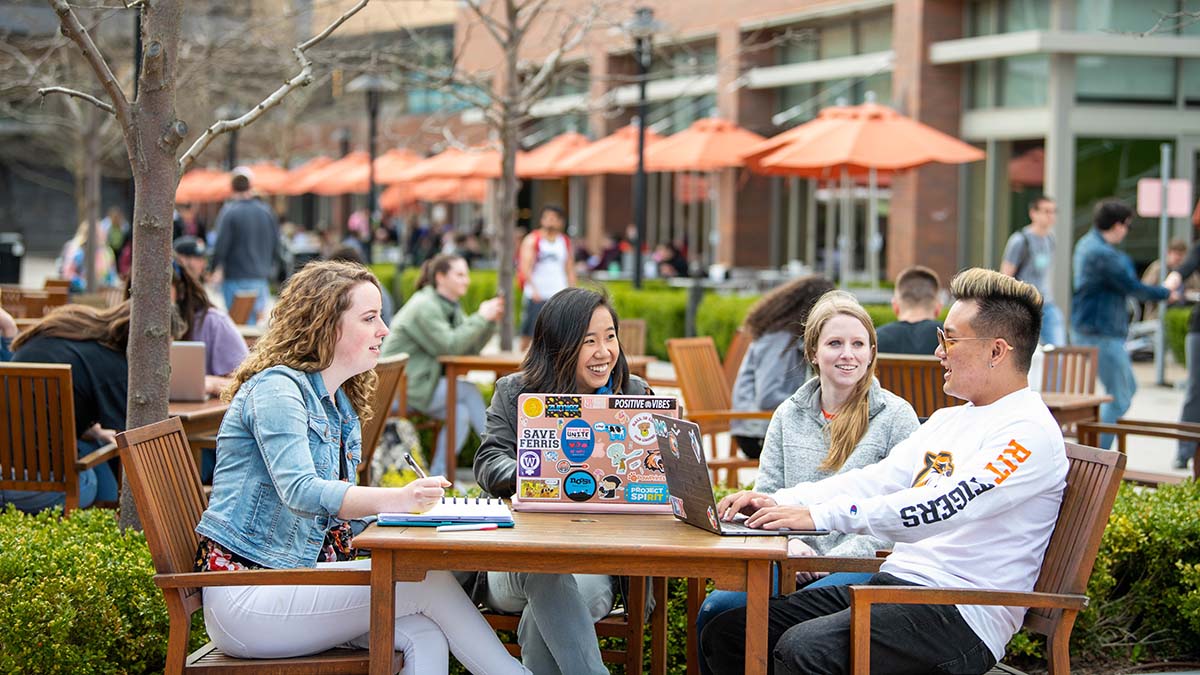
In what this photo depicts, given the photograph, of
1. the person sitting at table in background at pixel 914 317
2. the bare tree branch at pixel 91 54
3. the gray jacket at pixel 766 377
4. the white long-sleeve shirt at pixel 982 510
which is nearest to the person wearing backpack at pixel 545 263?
the gray jacket at pixel 766 377

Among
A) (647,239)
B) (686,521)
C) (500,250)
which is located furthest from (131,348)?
(647,239)

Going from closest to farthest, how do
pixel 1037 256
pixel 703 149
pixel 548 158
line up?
pixel 1037 256, pixel 703 149, pixel 548 158

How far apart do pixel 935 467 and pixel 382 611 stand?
151 cm

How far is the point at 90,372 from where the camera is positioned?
6.24m

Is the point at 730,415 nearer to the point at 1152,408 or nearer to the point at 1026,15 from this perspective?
the point at 1152,408

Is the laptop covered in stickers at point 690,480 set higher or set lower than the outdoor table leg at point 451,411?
higher

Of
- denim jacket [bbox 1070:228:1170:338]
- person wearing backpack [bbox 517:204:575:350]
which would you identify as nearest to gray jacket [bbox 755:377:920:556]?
denim jacket [bbox 1070:228:1170:338]

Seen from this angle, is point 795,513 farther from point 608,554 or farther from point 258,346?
point 258,346

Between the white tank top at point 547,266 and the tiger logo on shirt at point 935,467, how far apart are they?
1062cm

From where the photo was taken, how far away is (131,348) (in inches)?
204

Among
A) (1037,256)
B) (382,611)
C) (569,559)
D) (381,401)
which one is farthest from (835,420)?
(1037,256)

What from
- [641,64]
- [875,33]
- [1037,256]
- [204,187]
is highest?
[875,33]

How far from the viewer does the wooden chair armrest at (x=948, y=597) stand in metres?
3.68

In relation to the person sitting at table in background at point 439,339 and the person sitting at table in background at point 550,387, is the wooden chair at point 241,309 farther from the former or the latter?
the person sitting at table in background at point 550,387
